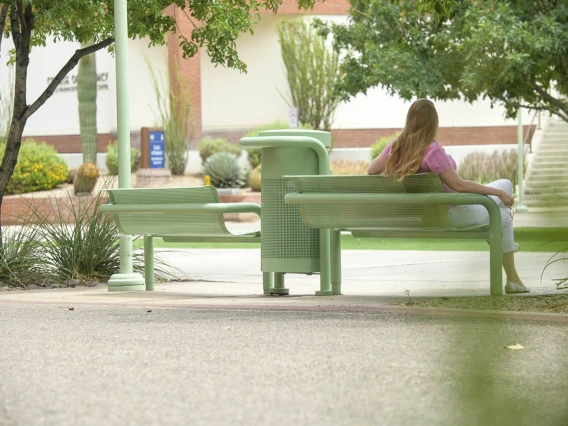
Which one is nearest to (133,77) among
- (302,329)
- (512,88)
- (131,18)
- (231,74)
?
(231,74)

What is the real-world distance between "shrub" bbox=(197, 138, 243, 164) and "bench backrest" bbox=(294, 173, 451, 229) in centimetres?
2776

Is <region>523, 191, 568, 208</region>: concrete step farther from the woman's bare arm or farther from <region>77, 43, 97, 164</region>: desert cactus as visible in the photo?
<region>77, 43, 97, 164</region>: desert cactus

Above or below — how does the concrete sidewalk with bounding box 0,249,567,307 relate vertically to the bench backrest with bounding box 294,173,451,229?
below

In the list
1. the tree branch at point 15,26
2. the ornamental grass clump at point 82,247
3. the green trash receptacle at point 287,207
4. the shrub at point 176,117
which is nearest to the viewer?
the green trash receptacle at point 287,207

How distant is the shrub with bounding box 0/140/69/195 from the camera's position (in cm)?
3098

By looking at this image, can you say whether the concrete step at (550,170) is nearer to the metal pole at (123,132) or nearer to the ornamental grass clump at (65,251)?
the metal pole at (123,132)

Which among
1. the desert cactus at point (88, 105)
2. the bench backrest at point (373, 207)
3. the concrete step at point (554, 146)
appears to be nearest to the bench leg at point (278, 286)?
the bench backrest at point (373, 207)

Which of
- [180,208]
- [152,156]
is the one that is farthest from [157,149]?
[180,208]

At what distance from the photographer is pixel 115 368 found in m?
4.73

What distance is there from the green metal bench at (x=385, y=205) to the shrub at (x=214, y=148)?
27759 millimetres

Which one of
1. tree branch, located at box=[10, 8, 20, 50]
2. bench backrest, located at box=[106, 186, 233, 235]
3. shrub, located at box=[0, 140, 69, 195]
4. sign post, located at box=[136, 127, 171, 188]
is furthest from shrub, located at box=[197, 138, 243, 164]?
bench backrest, located at box=[106, 186, 233, 235]

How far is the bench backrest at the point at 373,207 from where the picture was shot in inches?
289

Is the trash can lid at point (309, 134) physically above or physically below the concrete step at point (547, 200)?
above

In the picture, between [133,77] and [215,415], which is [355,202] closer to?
[215,415]
